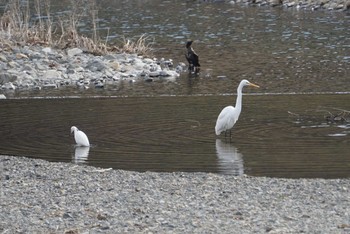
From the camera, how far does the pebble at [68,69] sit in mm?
28172

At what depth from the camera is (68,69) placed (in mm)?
29766

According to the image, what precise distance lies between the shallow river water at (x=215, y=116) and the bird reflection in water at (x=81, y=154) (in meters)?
0.02

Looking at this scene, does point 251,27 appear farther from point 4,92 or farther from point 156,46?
point 4,92

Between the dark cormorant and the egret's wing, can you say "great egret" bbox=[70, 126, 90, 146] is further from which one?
the dark cormorant

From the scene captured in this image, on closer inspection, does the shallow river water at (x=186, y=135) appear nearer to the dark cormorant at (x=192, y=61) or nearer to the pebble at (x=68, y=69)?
the pebble at (x=68, y=69)

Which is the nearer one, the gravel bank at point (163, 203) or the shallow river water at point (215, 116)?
the gravel bank at point (163, 203)

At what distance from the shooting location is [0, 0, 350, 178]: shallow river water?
15.8m

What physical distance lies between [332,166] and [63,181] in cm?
421

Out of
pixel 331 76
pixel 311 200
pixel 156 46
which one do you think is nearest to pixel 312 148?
pixel 311 200

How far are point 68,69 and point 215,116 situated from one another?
10.3 meters

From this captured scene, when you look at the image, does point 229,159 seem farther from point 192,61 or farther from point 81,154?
point 192,61

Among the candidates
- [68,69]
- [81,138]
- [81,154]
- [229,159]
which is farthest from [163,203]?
[68,69]

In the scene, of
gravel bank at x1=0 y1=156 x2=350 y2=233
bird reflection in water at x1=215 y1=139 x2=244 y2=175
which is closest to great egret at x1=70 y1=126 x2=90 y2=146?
gravel bank at x1=0 y1=156 x2=350 y2=233

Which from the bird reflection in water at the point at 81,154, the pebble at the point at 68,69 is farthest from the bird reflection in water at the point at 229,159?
the pebble at the point at 68,69
